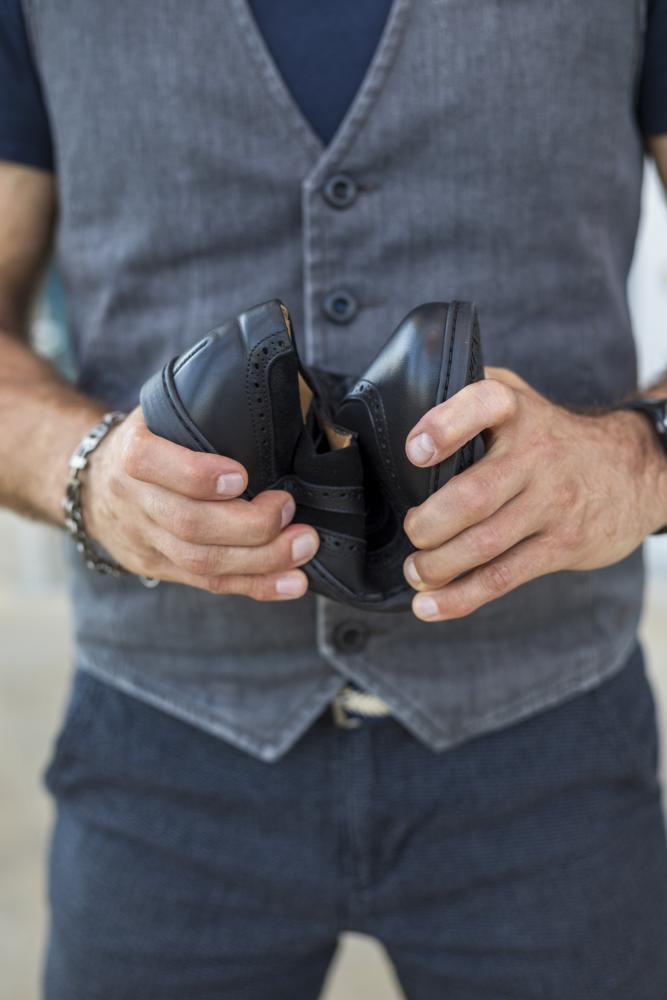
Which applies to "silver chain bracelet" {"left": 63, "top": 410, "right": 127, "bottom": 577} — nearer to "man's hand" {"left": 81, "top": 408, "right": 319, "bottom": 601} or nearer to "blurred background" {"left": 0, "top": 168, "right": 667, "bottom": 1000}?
"man's hand" {"left": 81, "top": 408, "right": 319, "bottom": 601}

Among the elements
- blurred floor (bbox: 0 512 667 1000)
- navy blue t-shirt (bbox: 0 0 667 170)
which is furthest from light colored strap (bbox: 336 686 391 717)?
blurred floor (bbox: 0 512 667 1000)

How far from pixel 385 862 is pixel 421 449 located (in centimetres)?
42

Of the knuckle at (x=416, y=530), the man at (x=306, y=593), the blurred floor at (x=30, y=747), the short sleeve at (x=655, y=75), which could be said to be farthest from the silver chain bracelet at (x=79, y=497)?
the blurred floor at (x=30, y=747)

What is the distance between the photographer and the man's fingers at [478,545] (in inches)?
20.3

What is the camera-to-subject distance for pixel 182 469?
0.50 m

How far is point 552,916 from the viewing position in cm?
75

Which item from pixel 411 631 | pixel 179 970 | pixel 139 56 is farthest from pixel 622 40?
pixel 179 970

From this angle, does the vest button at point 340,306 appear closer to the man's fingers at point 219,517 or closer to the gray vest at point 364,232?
the gray vest at point 364,232

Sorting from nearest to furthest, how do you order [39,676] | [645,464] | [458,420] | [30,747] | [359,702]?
1. [458,420]
2. [645,464]
3. [359,702]
4. [30,747]
5. [39,676]

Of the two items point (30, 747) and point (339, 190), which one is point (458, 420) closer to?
point (339, 190)

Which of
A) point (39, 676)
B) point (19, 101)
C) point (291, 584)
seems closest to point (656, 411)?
point (291, 584)

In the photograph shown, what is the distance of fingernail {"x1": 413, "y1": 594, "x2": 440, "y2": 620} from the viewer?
21.3 inches

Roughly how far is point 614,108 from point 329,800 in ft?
1.88

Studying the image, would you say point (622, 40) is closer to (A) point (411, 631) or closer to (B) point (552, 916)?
(A) point (411, 631)
